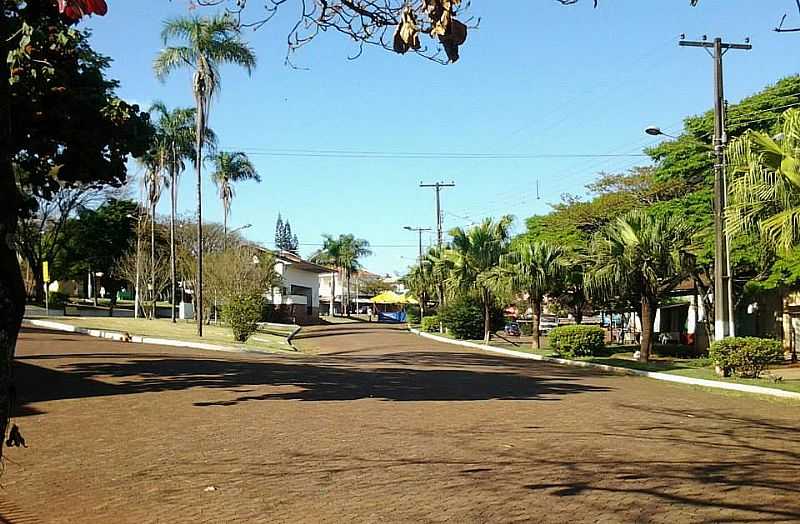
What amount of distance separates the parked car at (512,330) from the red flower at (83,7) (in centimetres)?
5485

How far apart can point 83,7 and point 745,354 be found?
21.3 metres

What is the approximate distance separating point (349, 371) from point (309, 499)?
1479 centimetres

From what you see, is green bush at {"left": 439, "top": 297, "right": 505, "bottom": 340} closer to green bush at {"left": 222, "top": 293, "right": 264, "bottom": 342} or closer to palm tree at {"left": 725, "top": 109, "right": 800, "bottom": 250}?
green bush at {"left": 222, "top": 293, "right": 264, "bottom": 342}

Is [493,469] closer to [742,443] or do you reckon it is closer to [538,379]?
[742,443]

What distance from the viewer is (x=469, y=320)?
48.9 m

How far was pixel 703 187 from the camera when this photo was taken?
3544 centimetres

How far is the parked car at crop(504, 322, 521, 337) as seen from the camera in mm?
57344

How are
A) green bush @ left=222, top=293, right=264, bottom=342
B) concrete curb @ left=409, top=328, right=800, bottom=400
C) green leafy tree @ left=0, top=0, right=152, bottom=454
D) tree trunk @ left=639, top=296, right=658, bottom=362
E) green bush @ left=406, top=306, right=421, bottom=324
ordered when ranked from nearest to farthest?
green leafy tree @ left=0, top=0, right=152, bottom=454
concrete curb @ left=409, top=328, right=800, bottom=400
tree trunk @ left=639, top=296, right=658, bottom=362
green bush @ left=222, top=293, right=264, bottom=342
green bush @ left=406, top=306, right=421, bottom=324

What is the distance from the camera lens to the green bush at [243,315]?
1309 inches

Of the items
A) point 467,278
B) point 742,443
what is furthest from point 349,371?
point 467,278

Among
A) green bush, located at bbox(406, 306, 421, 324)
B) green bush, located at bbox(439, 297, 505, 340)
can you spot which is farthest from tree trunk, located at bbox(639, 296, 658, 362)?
green bush, located at bbox(406, 306, 421, 324)

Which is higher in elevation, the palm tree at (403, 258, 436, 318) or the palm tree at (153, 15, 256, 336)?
the palm tree at (153, 15, 256, 336)

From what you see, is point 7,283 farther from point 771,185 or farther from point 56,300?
point 56,300

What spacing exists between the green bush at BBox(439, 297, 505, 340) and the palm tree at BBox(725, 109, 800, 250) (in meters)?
32.0
